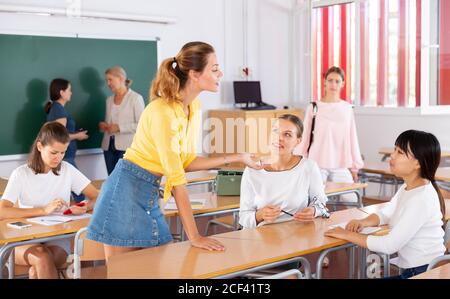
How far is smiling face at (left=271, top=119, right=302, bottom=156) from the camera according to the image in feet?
11.7

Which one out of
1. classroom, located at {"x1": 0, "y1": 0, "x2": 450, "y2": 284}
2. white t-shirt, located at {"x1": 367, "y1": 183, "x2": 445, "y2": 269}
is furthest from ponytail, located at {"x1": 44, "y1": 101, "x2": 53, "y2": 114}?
white t-shirt, located at {"x1": 367, "y1": 183, "x2": 445, "y2": 269}

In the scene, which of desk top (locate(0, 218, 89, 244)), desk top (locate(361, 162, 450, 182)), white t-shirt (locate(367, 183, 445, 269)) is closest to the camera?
white t-shirt (locate(367, 183, 445, 269))

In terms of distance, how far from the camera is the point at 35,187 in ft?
12.3

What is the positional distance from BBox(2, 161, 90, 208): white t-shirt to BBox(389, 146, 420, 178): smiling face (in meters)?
1.98

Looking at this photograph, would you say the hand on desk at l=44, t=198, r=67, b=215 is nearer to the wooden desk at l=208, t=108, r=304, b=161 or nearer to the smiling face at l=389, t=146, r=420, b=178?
the smiling face at l=389, t=146, r=420, b=178

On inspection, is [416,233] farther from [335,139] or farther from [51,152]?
[335,139]

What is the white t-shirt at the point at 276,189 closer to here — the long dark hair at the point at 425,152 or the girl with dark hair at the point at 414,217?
the girl with dark hair at the point at 414,217

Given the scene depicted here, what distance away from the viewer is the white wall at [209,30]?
662cm

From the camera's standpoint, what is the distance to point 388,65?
25.2 ft

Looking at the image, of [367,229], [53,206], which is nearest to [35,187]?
[53,206]

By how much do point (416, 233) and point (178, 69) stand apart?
136 cm

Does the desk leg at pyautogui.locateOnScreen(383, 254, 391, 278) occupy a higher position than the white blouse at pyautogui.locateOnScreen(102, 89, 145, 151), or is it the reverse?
the white blouse at pyautogui.locateOnScreen(102, 89, 145, 151)

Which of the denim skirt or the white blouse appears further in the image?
the white blouse

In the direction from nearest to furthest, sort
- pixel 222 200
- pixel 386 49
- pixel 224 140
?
pixel 222 200, pixel 386 49, pixel 224 140
